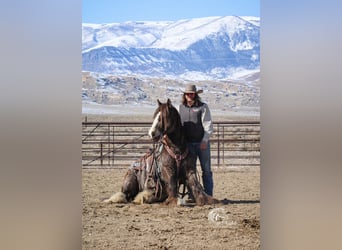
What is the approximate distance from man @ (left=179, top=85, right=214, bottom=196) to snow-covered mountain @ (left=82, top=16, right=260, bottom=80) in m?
0.22

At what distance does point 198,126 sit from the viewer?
5016mm

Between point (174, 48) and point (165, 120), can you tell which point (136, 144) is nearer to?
point (165, 120)

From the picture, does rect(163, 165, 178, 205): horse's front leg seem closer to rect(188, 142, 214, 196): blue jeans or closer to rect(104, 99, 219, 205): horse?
rect(104, 99, 219, 205): horse

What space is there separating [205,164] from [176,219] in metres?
0.59

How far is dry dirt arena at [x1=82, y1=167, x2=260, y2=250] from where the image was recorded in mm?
4918

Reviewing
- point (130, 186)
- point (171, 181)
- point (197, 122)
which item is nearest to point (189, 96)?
point (197, 122)

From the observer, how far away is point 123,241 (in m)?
5.00

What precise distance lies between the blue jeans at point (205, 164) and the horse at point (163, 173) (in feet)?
0.15
